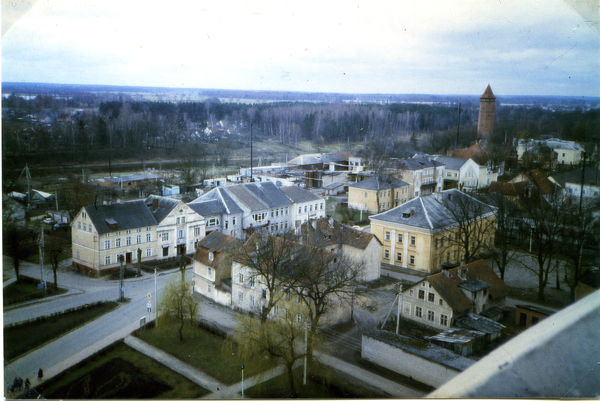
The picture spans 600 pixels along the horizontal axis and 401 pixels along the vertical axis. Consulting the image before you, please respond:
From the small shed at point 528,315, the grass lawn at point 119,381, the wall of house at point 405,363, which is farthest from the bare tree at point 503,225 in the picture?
the grass lawn at point 119,381

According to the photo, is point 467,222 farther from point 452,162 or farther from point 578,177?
point 452,162

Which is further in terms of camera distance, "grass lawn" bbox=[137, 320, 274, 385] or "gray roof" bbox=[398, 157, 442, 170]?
"gray roof" bbox=[398, 157, 442, 170]

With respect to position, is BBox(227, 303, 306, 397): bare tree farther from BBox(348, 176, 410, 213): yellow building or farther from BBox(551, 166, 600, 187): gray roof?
BBox(348, 176, 410, 213): yellow building

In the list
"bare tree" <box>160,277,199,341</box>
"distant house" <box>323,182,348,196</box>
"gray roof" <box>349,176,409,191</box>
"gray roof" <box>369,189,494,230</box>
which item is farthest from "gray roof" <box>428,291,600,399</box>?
"distant house" <box>323,182,348,196</box>

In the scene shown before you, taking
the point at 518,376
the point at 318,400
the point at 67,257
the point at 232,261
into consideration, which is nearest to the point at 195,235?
the point at 67,257

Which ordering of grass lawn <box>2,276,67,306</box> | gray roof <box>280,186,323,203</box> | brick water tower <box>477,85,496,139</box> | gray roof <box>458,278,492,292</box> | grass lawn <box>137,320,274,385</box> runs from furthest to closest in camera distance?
brick water tower <box>477,85,496,139</box> → gray roof <box>280,186,323,203</box> → gray roof <box>458,278,492,292</box> → grass lawn <box>2,276,67,306</box> → grass lawn <box>137,320,274,385</box>
